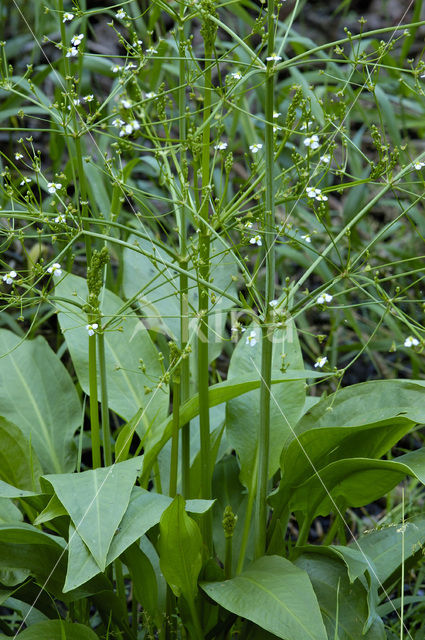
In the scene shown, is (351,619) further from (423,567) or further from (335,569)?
(423,567)

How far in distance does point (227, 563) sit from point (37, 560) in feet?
1.21

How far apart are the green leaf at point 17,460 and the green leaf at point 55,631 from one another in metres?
0.33

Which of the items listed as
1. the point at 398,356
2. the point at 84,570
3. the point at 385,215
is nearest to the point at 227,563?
the point at 84,570

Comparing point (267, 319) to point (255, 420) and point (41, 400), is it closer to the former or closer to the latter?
point (255, 420)

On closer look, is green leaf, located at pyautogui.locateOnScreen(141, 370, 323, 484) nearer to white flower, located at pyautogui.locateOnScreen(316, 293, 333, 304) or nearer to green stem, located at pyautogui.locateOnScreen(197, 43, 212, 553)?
green stem, located at pyautogui.locateOnScreen(197, 43, 212, 553)

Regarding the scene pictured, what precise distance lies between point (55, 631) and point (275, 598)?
16.8 inches

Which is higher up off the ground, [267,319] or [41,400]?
[267,319]

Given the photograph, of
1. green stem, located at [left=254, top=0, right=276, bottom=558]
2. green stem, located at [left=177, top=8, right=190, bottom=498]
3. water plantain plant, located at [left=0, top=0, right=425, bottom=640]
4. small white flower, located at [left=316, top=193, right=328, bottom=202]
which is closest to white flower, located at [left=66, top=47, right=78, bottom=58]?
water plantain plant, located at [left=0, top=0, right=425, bottom=640]

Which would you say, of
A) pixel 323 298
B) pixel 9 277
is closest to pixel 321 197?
pixel 323 298

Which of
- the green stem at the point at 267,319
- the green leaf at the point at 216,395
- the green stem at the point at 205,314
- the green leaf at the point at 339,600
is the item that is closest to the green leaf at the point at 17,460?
the green leaf at the point at 216,395

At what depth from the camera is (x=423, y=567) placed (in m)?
1.88

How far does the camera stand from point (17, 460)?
5.28 ft

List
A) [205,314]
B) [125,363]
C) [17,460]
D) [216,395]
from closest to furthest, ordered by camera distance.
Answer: [205,314] → [216,395] → [17,460] → [125,363]

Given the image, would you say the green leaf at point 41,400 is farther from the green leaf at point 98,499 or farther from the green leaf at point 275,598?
the green leaf at point 275,598
